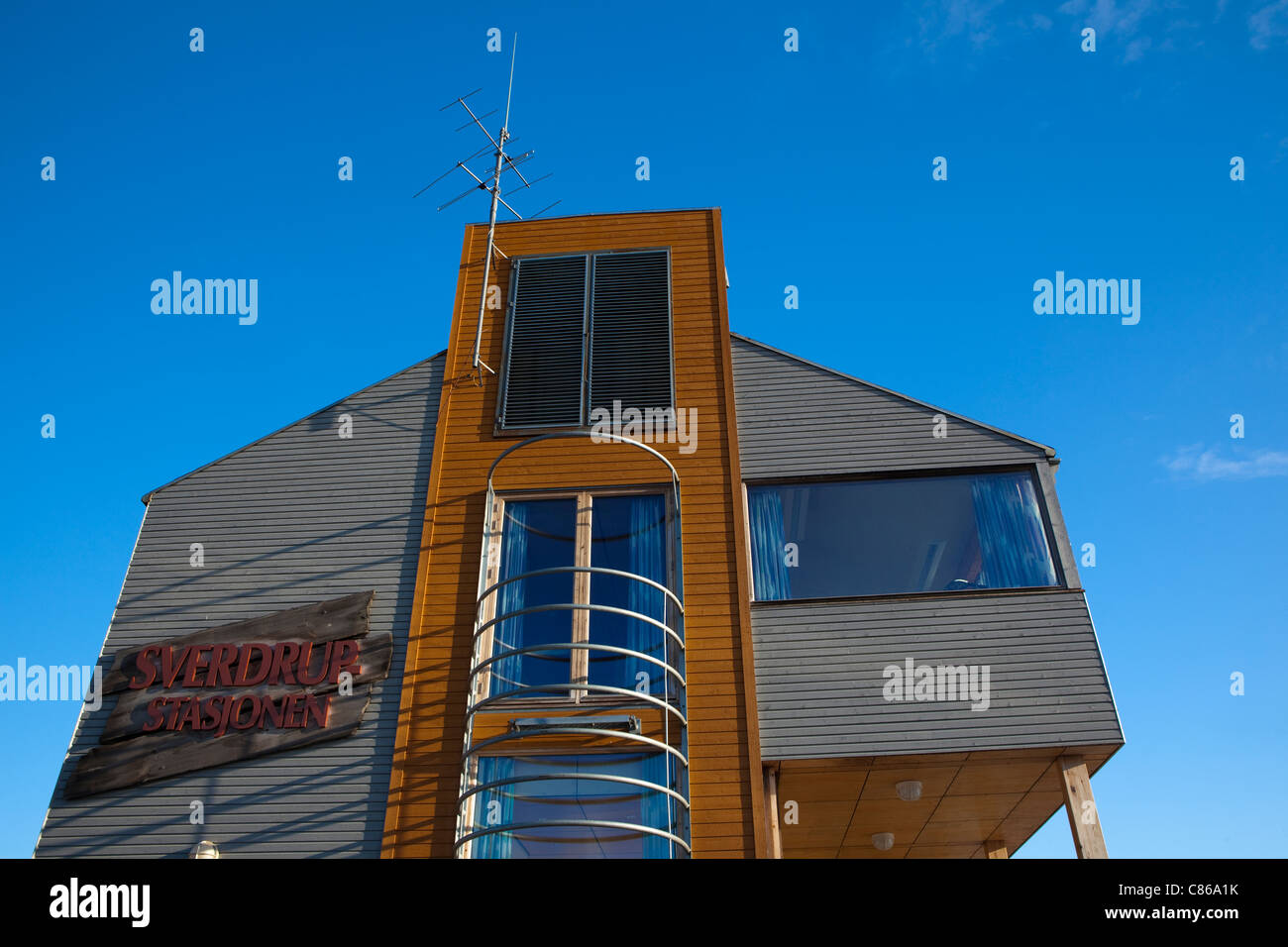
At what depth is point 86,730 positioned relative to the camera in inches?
396

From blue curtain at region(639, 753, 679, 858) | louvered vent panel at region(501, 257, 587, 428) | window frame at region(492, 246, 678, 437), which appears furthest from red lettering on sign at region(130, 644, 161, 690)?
blue curtain at region(639, 753, 679, 858)

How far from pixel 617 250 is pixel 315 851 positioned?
8105mm

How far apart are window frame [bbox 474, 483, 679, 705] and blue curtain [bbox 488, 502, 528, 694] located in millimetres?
52

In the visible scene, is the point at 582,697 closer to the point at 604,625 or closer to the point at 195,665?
the point at 604,625

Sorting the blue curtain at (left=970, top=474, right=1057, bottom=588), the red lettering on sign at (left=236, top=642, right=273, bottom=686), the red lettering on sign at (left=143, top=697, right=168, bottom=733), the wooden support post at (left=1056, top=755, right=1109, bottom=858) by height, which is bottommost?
the wooden support post at (left=1056, top=755, right=1109, bottom=858)

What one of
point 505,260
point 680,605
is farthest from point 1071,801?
point 505,260

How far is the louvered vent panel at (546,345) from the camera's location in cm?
1180

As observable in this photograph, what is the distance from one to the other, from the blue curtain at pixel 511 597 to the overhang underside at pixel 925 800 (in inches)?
107

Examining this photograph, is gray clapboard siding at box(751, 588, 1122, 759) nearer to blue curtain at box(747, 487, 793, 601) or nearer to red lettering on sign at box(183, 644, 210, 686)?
blue curtain at box(747, 487, 793, 601)

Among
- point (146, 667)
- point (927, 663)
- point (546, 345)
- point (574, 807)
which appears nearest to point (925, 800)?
point (927, 663)

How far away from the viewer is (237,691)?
10086mm

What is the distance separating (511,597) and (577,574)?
2.42ft

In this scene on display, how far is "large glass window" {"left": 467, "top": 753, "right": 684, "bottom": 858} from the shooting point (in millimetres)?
8789
